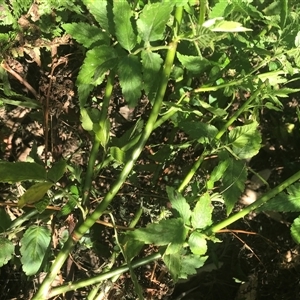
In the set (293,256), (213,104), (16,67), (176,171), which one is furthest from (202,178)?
(16,67)

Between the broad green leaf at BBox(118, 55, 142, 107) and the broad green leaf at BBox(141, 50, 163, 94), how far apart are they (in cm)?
1

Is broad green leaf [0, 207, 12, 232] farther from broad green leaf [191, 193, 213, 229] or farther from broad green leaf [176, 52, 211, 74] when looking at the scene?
broad green leaf [176, 52, 211, 74]

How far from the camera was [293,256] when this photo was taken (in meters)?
1.78

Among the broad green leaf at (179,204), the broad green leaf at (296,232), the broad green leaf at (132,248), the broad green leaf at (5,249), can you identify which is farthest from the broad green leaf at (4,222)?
the broad green leaf at (296,232)

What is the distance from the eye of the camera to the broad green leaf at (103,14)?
96 centimetres

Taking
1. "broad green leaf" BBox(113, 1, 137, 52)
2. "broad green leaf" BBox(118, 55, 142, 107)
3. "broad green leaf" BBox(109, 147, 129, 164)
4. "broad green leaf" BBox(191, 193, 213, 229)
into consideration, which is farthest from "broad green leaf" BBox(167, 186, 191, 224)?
"broad green leaf" BBox(113, 1, 137, 52)

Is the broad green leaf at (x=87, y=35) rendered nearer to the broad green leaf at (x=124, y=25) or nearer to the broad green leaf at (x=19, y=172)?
the broad green leaf at (x=124, y=25)

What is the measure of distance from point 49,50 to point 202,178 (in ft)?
2.05

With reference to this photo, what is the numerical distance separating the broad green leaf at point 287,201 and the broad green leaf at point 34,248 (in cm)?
51

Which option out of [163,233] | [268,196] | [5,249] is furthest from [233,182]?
[5,249]

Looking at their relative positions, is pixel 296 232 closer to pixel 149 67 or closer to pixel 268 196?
pixel 268 196

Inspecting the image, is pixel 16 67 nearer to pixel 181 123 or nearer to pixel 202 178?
pixel 181 123

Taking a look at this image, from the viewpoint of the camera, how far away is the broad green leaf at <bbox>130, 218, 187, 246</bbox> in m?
0.97

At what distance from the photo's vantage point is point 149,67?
0.96 metres
